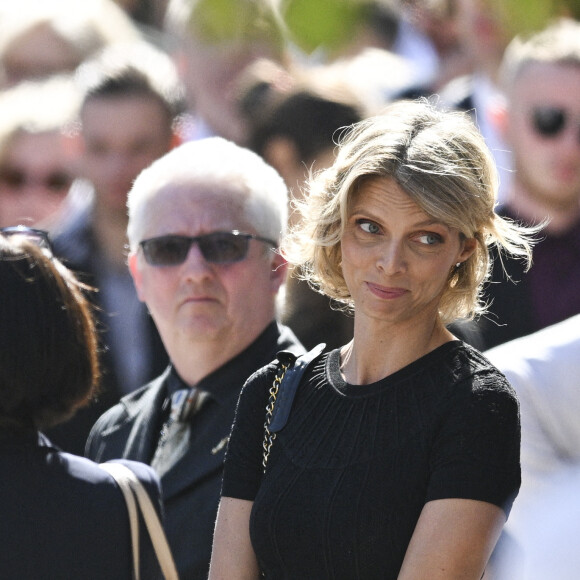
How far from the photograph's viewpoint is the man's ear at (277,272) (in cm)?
396

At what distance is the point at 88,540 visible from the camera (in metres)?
2.62

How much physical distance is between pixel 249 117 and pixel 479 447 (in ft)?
Result: 10.0

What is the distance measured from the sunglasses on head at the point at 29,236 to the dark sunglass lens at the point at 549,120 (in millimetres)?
2514

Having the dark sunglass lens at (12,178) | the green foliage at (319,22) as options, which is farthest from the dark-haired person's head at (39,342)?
the dark sunglass lens at (12,178)

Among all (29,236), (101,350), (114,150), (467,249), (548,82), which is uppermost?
(548,82)

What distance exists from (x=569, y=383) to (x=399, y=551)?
480 mm

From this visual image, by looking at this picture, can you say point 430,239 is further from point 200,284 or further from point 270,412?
point 200,284

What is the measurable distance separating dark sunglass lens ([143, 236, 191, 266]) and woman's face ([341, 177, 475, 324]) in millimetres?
1261

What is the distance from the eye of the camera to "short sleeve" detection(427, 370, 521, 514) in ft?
7.73

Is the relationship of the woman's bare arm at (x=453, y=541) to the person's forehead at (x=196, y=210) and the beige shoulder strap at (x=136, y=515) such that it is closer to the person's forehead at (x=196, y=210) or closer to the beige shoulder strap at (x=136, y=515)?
the beige shoulder strap at (x=136, y=515)

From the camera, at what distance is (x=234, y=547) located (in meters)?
2.70

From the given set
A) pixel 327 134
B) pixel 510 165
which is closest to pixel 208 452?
pixel 327 134

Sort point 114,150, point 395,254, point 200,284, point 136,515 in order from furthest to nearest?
point 114,150 → point 200,284 → point 136,515 → point 395,254

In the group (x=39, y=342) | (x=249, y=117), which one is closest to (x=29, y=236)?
(x=39, y=342)
